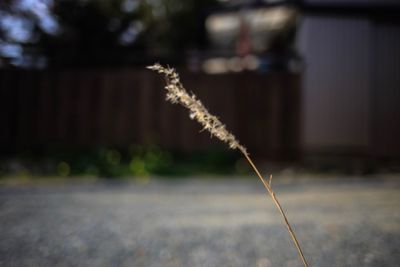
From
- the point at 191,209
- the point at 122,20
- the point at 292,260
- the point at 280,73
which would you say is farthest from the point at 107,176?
the point at 122,20

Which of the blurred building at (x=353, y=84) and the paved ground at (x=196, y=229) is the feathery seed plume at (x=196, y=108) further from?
the blurred building at (x=353, y=84)

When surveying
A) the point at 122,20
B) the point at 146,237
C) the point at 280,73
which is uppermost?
the point at 122,20

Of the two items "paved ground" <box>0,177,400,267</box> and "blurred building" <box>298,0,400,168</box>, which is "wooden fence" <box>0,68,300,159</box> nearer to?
"blurred building" <box>298,0,400,168</box>

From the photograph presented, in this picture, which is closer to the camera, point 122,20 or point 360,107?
point 360,107

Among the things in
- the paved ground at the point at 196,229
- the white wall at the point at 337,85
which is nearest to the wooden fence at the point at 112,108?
the white wall at the point at 337,85

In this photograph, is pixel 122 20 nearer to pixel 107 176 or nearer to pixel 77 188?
pixel 107 176
